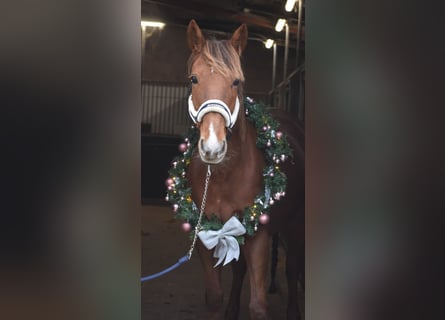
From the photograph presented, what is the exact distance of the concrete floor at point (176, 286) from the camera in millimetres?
3562

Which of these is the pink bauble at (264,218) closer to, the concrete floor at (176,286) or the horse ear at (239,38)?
the horse ear at (239,38)

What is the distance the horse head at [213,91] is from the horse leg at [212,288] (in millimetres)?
751

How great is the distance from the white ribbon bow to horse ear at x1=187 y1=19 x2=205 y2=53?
91 centimetres

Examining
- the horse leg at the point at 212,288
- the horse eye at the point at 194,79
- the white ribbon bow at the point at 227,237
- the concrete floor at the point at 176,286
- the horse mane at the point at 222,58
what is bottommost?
the concrete floor at the point at 176,286

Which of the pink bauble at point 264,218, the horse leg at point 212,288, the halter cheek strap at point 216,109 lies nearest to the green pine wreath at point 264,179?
the pink bauble at point 264,218

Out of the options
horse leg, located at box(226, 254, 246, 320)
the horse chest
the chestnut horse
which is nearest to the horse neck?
the chestnut horse

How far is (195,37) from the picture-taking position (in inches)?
94.7

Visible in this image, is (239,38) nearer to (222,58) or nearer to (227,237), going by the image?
(222,58)

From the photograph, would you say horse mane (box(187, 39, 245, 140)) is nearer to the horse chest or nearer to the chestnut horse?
the chestnut horse

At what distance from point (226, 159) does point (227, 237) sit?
1.33 ft

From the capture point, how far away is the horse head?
2049 mm

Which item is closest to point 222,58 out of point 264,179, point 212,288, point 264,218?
point 264,179
